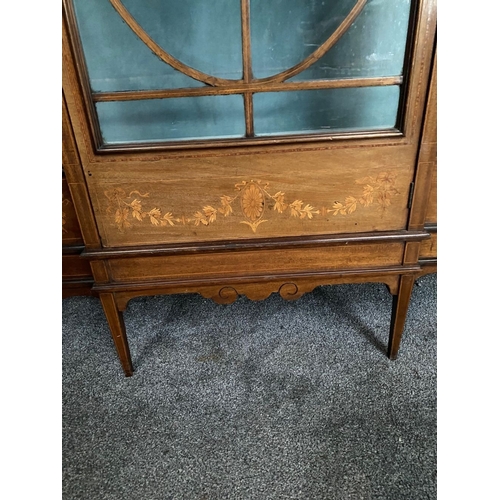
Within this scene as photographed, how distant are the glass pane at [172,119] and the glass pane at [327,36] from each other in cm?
9

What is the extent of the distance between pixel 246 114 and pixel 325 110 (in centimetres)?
15

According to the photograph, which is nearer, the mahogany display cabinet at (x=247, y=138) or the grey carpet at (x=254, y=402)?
the mahogany display cabinet at (x=247, y=138)

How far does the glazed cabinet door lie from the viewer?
77cm

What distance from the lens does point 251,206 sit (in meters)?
0.88

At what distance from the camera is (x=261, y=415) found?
1.02 m

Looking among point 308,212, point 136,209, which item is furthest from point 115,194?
point 308,212

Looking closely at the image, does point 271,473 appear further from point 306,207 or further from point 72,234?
point 72,234

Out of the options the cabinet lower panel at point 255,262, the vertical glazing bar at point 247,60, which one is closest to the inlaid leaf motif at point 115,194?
the cabinet lower panel at point 255,262

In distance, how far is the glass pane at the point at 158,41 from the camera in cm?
77

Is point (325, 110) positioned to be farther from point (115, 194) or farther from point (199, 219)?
point (115, 194)

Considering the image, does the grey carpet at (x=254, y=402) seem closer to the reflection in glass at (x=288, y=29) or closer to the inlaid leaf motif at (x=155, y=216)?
the inlaid leaf motif at (x=155, y=216)

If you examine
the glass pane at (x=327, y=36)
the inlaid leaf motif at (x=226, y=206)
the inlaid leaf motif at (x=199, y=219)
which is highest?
the glass pane at (x=327, y=36)

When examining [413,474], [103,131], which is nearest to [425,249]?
[413,474]
